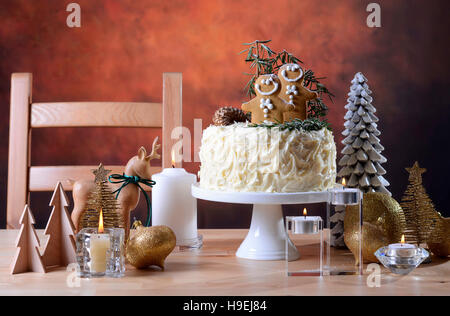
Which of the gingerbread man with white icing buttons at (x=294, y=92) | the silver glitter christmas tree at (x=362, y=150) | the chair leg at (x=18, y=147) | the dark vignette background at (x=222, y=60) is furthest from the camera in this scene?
the dark vignette background at (x=222, y=60)

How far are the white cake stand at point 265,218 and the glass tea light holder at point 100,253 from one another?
280 mm

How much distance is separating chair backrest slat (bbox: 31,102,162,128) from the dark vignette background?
1263 mm

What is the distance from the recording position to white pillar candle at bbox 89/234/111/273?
45.5 inches

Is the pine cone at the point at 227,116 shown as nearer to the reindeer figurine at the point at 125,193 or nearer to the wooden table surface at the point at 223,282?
the reindeer figurine at the point at 125,193

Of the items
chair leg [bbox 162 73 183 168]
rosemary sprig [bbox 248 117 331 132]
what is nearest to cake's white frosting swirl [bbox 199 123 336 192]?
rosemary sprig [bbox 248 117 331 132]

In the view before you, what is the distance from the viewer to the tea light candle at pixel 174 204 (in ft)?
4.83

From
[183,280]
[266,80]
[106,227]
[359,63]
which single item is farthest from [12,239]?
[359,63]

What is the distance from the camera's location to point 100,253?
3.83ft

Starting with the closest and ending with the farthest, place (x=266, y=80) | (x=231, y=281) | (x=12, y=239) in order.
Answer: (x=231, y=281), (x=266, y=80), (x=12, y=239)

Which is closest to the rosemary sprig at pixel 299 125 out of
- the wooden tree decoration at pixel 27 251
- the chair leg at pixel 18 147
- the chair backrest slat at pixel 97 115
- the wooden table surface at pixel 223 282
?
the wooden table surface at pixel 223 282
